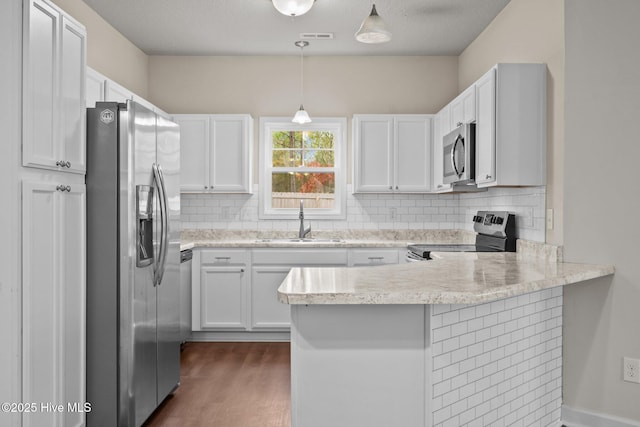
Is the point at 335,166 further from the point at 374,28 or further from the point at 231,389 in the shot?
the point at 231,389

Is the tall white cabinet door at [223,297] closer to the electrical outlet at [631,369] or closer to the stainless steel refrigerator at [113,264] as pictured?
the stainless steel refrigerator at [113,264]

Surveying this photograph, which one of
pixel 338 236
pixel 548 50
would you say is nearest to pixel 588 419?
pixel 548 50

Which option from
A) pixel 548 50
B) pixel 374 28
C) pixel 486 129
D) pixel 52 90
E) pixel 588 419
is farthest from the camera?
pixel 486 129

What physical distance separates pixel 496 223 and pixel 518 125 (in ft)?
2.87

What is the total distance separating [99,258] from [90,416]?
0.87m

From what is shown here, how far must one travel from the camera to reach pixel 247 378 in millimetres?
3615

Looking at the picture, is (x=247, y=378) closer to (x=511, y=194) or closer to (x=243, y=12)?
(x=511, y=194)

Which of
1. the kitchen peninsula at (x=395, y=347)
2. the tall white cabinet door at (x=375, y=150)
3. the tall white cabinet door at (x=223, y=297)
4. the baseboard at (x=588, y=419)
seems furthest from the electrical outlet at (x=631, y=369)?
the tall white cabinet door at (x=223, y=297)

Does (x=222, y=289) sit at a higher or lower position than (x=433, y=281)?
lower

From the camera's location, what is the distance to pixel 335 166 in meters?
5.27

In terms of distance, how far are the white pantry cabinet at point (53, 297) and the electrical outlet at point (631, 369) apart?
9.66 ft

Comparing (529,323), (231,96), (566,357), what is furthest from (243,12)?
(566,357)

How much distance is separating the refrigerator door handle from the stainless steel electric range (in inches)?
77.0

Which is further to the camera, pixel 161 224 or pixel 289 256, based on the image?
pixel 289 256
